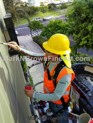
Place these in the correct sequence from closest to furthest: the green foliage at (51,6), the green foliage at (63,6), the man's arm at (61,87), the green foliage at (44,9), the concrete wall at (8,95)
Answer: the concrete wall at (8,95), the man's arm at (61,87), the green foliage at (63,6), the green foliage at (44,9), the green foliage at (51,6)

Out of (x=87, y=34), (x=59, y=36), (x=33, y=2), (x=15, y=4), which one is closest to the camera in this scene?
(x=59, y=36)

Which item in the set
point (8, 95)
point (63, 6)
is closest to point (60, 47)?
point (8, 95)

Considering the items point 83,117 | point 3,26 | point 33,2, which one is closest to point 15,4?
point 33,2

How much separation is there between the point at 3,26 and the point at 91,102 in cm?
175

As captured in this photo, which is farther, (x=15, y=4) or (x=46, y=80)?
(x=15, y=4)

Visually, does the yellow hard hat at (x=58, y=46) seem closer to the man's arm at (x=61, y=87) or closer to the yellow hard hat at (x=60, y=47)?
the yellow hard hat at (x=60, y=47)

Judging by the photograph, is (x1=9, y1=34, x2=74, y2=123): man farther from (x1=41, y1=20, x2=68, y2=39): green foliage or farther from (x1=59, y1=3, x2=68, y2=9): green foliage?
(x1=59, y1=3, x2=68, y2=9): green foliage

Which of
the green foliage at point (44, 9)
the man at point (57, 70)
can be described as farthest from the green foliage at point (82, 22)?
the green foliage at point (44, 9)

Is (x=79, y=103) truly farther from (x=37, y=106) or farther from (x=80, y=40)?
(x=80, y=40)

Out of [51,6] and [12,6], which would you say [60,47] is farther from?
[51,6]

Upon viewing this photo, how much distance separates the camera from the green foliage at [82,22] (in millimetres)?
13328

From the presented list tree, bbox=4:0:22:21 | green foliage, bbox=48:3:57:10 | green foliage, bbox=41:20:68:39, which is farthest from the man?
green foliage, bbox=48:3:57:10

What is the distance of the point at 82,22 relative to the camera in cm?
1405

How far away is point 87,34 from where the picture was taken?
13.8 meters
